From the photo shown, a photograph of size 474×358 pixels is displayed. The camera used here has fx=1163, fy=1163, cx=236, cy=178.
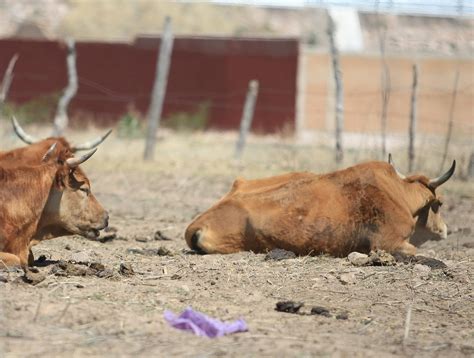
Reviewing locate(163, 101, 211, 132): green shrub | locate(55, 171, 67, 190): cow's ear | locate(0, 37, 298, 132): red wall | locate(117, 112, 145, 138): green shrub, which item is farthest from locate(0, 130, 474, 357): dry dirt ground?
locate(0, 37, 298, 132): red wall

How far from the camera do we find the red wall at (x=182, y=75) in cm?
2753

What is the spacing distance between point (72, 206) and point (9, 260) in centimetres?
92

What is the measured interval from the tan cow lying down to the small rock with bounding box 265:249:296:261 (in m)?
0.10

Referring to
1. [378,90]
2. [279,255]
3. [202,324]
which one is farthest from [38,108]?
[202,324]

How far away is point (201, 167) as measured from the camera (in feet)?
57.0

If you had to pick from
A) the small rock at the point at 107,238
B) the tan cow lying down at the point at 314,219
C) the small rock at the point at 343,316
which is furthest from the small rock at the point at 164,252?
the small rock at the point at 343,316

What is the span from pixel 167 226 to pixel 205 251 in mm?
2468

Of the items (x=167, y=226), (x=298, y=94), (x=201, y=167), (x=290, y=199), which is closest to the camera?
(x=290, y=199)

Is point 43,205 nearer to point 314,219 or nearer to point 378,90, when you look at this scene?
point 314,219

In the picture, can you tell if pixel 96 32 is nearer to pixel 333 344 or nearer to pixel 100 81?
pixel 100 81

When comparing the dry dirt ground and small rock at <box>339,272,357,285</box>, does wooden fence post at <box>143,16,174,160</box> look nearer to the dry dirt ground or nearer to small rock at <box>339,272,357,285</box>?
the dry dirt ground

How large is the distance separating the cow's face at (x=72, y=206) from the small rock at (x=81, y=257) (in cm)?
16

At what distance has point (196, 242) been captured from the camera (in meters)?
9.80

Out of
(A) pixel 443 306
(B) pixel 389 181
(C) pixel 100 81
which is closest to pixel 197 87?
(C) pixel 100 81
